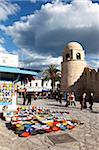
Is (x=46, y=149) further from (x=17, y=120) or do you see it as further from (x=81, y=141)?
(x=17, y=120)

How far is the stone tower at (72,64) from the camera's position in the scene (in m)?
38.8

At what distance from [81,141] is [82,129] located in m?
2.22

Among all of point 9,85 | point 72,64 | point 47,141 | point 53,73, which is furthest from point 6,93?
point 53,73

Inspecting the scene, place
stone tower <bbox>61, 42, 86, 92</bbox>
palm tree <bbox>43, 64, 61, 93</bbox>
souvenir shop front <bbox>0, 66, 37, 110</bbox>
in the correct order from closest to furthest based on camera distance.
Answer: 1. souvenir shop front <bbox>0, 66, 37, 110</bbox>
2. stone tower <bbox>61, 42, 86, 92</bbox>
3. palm tree <bbox>43, 64, 61, 93</bbox>

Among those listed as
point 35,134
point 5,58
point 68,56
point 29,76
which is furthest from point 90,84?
point 35,134

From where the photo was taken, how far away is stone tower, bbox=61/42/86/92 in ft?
127

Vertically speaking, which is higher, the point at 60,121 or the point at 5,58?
the point at 5,58

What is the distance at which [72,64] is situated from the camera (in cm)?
3875

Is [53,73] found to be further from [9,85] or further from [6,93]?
[6,93]

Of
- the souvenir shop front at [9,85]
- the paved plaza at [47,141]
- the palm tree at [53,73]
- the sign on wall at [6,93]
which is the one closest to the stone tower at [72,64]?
the palm tree at [53,73]

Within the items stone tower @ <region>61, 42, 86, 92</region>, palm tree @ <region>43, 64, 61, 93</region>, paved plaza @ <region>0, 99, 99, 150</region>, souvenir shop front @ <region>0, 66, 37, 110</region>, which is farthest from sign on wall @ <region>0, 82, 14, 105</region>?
palm tree @ <region>43, 64, 61, 93</region>

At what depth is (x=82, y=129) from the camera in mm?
10633

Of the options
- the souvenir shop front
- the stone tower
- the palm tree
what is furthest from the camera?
the palm tree

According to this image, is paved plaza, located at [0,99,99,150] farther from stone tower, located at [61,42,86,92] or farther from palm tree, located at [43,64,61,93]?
palm tree, located at [43,64,61,93]
